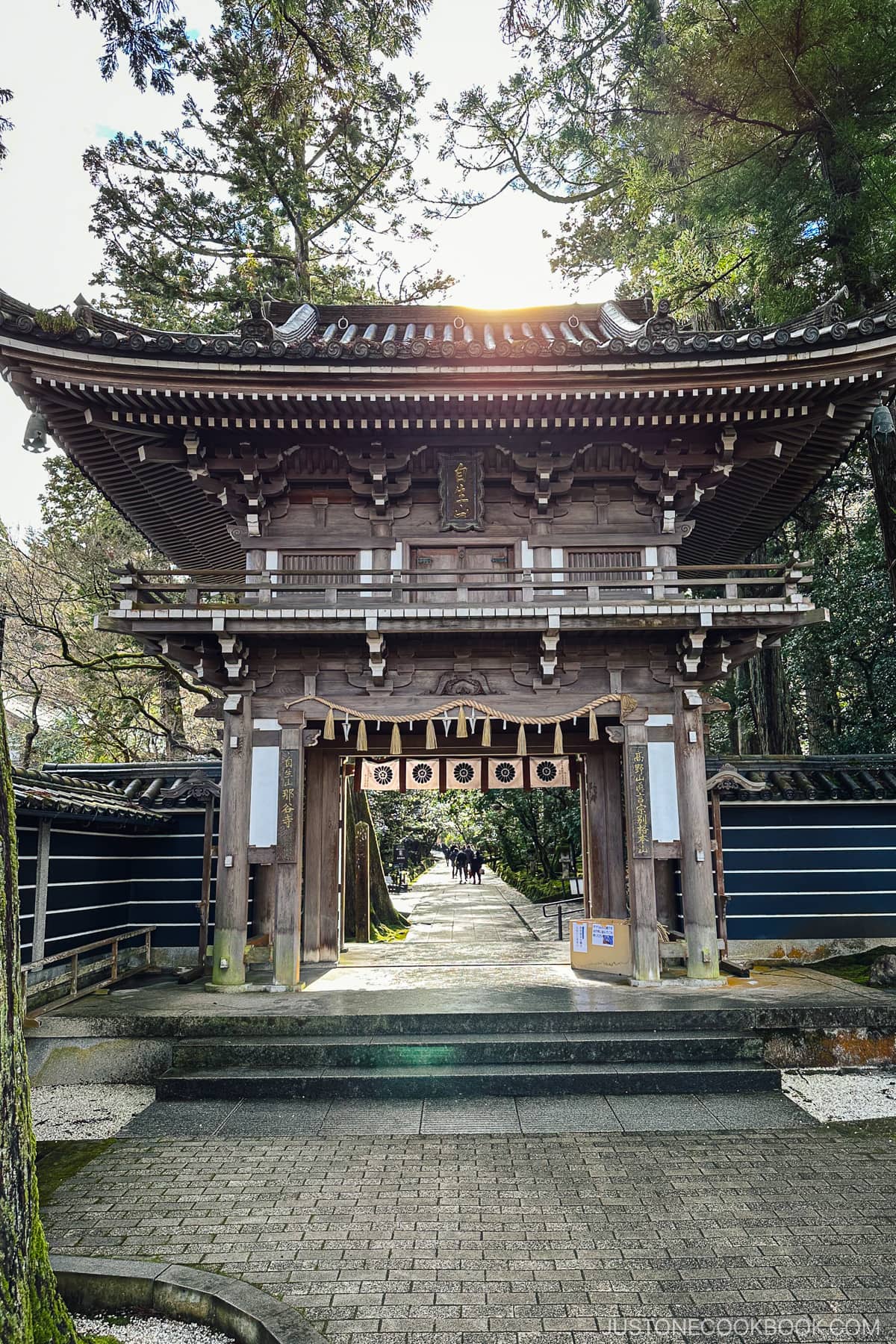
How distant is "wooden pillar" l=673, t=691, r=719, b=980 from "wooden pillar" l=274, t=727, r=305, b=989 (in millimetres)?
5104

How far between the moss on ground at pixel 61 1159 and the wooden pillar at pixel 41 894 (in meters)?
2.86

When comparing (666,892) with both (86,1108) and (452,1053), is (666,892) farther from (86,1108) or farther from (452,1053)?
(86,1108)

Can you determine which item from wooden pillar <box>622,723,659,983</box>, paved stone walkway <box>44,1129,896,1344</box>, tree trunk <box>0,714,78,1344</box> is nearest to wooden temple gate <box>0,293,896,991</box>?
wooden pillar <box>622,723,659,983</box>

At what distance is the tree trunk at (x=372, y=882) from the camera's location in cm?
1620

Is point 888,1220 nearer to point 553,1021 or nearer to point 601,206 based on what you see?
point 553,1021

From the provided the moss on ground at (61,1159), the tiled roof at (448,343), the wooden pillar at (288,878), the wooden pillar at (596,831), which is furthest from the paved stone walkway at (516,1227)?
the tiled roof at (448,343)

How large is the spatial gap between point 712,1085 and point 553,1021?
172 centimetres

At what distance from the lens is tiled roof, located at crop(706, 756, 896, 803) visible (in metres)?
11.8

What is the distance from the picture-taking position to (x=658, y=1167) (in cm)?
621

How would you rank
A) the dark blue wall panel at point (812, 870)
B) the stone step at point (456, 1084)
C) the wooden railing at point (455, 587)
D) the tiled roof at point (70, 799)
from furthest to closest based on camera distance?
the dark blue wall panel at point (812, 870) < the wooden railing at point (455, 587) < the tiled roof at point (70, 799) < the stone step at point (456, 1084)

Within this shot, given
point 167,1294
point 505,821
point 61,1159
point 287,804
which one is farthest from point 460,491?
point 505,821

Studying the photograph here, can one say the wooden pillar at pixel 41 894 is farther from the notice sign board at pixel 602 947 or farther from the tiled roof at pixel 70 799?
the notice sign board at pixel 602 947

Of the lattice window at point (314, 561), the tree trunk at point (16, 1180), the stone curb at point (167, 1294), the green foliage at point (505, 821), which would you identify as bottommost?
the stone curb at point (167, 1294)

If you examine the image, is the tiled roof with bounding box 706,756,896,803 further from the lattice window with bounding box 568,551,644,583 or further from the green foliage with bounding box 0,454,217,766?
the green foliage with bounding box 0,454,217,766
